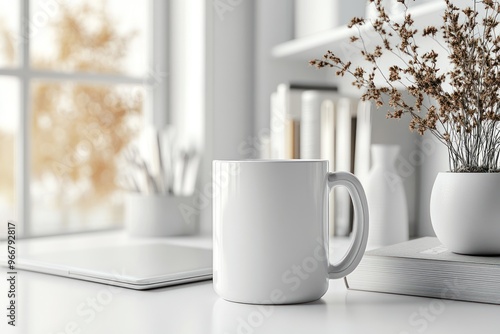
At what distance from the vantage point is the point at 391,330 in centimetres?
67

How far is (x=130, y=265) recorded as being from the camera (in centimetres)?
100

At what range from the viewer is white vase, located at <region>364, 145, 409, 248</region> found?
1303 millimetres

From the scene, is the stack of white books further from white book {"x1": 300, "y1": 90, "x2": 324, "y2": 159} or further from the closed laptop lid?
white book {"x1": 300, "y1": 90, "x2": 324, "y2": 159}

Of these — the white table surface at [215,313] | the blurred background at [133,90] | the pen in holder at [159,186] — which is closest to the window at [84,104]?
the blurred background at [133,90]

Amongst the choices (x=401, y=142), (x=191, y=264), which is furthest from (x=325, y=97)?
Result: (x=191, y=264)

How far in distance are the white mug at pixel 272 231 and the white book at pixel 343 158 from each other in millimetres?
655

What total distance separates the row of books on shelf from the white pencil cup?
0.97 ft

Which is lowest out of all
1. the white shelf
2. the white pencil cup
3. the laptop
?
the laptop

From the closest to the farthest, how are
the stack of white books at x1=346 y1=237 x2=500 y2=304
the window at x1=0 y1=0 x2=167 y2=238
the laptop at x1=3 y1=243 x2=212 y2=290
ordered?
the stack of white books at x1=346 y1=237 x2=500 y2=304
the laptop at x1=3 y1=243 x2=212 y2=290
the window at x1=0 y1=0 x2=167 y2=238

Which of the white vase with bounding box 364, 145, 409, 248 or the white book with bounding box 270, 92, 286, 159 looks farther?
the white book with bounding box 270, 92, 286, 159

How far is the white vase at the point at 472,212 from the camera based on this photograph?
836 millimetres

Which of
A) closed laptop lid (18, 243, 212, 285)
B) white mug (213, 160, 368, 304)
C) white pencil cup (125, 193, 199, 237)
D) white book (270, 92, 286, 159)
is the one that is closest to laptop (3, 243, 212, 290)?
closed laptop lid (18, 243, 212, 285)

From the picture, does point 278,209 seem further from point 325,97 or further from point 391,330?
point 325,97

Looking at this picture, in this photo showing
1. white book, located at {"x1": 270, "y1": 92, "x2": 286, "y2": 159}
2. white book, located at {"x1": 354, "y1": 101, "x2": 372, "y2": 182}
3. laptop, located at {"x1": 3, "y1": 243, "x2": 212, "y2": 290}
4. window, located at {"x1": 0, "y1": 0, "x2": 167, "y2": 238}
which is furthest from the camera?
window, located at {"x1": 0, "y1": 0, "x2": 167, "y2": 238}
